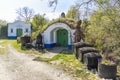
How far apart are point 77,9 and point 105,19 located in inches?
123

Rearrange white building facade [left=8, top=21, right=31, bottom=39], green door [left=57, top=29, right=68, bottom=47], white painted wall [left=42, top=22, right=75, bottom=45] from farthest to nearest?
white building facade [left=8, top=21, right=31, bottom=39], green door [left=57, top=29, right=68, bottom=47], white painted wall [left=42, top=22, right=75, bottom=45]

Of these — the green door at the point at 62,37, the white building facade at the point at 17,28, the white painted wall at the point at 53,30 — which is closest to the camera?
the white painted wall at the point at 53,30

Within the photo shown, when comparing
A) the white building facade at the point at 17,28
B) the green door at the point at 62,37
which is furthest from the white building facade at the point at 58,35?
the white building facade at the point at 17,28

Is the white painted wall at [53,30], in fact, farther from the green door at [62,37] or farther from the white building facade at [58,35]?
the green door at [62,37]

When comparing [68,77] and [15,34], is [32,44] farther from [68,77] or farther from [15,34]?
[15,34]

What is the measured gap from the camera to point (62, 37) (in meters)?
26.8

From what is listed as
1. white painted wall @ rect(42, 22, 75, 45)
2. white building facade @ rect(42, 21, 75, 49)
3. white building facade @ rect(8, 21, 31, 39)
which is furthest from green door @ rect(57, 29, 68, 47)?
white building facade @ rect(8, 21, 31, 39)

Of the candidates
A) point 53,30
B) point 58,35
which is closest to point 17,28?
point 58,35

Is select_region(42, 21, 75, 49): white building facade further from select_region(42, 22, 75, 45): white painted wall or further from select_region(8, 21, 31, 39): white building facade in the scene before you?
select_region(8, 21, 31, 39): white building facade

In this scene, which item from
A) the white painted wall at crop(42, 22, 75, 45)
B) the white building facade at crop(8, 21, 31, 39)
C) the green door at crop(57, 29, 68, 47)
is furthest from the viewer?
the white building facade at crop(8, 21, 31, 39)

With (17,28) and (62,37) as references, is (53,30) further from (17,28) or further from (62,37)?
(17,28)

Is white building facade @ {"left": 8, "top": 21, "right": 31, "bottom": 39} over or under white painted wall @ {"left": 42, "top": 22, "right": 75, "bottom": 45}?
over

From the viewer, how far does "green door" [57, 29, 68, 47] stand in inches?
1043

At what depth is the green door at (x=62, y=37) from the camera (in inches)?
1043
